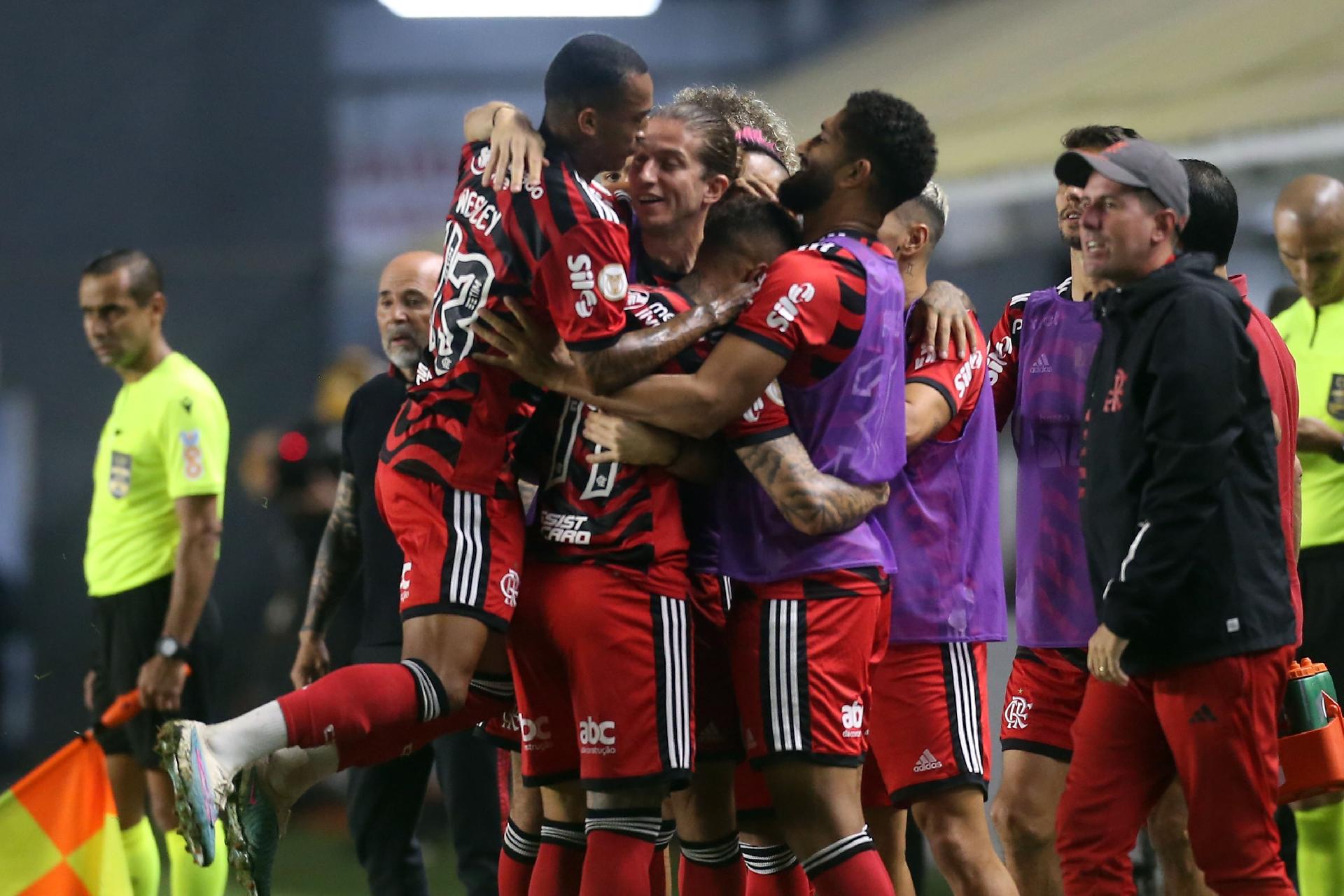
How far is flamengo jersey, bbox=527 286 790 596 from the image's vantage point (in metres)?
3.44

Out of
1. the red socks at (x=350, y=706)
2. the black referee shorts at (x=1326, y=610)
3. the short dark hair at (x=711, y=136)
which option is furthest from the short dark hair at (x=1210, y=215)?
the red socks at (x=350, y=706)

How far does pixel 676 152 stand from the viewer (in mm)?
3715

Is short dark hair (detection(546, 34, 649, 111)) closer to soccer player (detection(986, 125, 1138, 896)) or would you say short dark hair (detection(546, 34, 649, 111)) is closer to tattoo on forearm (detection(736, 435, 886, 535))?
tattoo on forearm (detection(736, 435, 886, 535))

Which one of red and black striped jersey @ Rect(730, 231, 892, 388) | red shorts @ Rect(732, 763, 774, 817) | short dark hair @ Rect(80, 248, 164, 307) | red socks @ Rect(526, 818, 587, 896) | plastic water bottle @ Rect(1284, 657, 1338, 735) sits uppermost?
short dark hair @ Rect(80, 248, 164, 307)

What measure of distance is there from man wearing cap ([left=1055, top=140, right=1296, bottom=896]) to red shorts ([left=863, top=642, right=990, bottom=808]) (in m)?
0.38

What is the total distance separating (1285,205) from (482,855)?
3.33m

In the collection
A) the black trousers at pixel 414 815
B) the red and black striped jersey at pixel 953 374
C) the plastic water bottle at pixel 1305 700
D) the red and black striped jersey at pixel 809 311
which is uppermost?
the red and black striped jersey at pixel 809 311

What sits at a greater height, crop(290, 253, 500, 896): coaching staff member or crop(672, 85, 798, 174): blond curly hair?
crop(672, 85, 798, 174): blond curly hair

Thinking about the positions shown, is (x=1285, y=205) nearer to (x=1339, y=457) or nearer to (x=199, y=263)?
(x=1339, y=457)

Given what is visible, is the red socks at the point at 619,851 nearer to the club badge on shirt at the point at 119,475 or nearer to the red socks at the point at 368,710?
the red socks at the point at 368,710

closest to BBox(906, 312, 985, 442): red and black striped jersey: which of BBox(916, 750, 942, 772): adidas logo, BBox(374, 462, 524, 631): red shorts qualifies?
BBox(916, 750, 942, 772): adidas logo

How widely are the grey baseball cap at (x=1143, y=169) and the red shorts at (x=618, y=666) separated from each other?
4.13 ft

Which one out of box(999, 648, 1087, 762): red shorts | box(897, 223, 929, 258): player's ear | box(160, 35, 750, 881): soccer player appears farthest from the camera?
box(897, 223, 929, 258): player's ear

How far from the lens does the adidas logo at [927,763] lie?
3.76m
